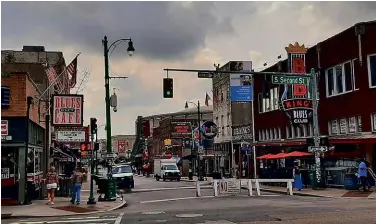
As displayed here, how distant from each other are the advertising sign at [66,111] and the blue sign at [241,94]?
55.3 feet

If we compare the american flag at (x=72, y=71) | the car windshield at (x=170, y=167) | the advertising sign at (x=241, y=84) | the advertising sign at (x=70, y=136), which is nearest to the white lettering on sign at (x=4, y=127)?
the advertising sign at (x=70, y=136)

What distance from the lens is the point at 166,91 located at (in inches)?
1019

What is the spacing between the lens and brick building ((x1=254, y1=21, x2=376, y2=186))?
30663mm

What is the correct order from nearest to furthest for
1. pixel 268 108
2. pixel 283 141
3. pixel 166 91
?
pixel 166 91, pixel 283 141, pixel 268 108

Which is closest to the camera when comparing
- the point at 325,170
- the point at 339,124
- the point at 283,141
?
the point at 325,170

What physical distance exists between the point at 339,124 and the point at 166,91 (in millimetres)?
14626

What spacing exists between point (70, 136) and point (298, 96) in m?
15.9

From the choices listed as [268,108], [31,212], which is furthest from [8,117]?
[268,108]

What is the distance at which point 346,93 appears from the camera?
1308 inches

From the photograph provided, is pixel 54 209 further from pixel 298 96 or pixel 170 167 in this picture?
pixel 170 167

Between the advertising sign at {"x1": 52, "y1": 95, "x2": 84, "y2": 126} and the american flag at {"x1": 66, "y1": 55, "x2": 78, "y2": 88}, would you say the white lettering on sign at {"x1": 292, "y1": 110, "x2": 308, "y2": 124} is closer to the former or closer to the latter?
the american flag at {"x1": 66, "y1": 55, "x2": 78, "y2": 88}

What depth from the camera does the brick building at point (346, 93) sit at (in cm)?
3066

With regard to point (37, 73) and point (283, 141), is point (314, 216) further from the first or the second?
point (283, 141)

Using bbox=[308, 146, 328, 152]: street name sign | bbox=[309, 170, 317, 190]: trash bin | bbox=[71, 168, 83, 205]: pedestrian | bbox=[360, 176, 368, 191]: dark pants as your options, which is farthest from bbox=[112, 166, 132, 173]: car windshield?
bbox=[360, 176, 368, 191]: dark pants
